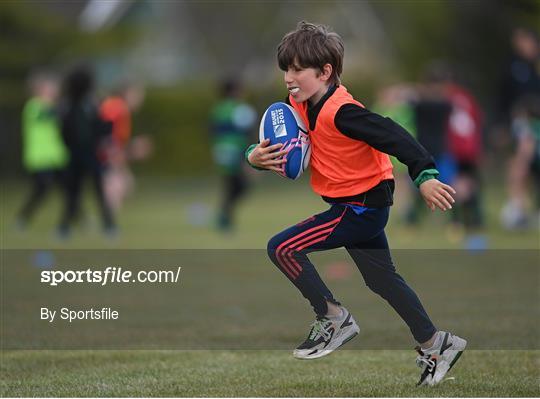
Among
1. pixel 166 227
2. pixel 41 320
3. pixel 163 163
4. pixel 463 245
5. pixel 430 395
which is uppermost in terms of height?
pixel 430 395

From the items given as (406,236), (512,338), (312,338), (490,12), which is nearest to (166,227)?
(406,236)

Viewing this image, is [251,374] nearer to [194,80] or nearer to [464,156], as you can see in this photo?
[464,156]

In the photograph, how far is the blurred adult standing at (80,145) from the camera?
14.2 meters

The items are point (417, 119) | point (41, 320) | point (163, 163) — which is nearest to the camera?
point (41, 320)

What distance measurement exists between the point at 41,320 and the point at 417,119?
7673 mm

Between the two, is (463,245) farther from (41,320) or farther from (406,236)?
(41,320)

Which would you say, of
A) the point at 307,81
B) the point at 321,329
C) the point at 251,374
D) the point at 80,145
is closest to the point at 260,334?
the point at 251,374

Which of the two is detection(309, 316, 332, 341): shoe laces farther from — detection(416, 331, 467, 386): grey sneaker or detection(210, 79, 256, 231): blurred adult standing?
detection(210, 79, 256, 231): blurred adult standing

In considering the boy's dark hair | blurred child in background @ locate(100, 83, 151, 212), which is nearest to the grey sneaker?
the boy's dark hair

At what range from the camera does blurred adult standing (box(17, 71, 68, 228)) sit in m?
15.5

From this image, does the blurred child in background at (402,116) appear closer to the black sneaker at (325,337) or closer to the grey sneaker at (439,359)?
the grey sneaker at (439,359)

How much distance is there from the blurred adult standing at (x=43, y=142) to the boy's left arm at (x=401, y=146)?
10627 mm

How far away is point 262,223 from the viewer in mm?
16109

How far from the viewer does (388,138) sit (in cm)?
532
